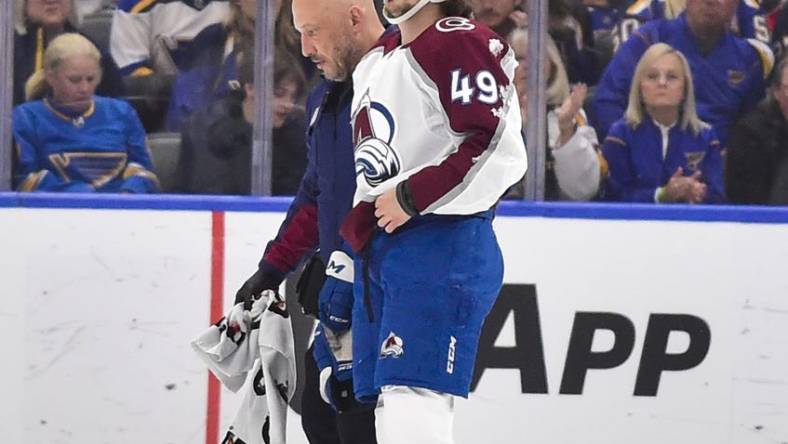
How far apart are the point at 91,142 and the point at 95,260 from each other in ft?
0.97

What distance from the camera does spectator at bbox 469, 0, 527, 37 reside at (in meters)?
3.70

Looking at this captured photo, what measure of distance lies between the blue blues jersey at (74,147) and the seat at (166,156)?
3cm

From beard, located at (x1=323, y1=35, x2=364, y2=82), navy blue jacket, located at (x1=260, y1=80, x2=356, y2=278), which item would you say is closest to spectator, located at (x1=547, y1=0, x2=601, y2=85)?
navy blue jacket, located at (x1=260, y1=80, x2=356, y2=278)

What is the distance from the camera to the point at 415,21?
2555 millimetres

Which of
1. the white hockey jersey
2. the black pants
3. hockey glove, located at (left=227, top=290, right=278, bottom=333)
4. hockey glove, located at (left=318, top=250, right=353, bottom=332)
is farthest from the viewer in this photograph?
hockey glove, located at (left=227, top=290, right=278, bottom=333)

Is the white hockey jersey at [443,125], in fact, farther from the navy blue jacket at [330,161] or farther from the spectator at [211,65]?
the spectator at [211,65]

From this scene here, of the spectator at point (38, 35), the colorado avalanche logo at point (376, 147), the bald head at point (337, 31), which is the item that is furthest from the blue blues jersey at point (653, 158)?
the colorado avalanche logo at point (376, 147)

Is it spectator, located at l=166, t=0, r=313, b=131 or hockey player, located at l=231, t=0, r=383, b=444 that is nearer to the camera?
hockey player, located at l=231, t=0, r=383, b=444

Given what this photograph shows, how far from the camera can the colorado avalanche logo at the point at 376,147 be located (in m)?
2.51

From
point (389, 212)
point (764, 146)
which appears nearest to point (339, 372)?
point (389, 212)

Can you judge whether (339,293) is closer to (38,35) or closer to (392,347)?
(392,347)

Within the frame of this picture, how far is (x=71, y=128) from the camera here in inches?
148

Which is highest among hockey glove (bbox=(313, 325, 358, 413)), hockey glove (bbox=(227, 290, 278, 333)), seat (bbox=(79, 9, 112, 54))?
seat (bbox=(79, 9, 112, 54))

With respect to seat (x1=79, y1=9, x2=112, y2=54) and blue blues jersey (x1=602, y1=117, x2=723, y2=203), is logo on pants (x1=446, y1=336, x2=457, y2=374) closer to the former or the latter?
blue blues jersey (x1=602, y1=117, x2=723, y2=203)
